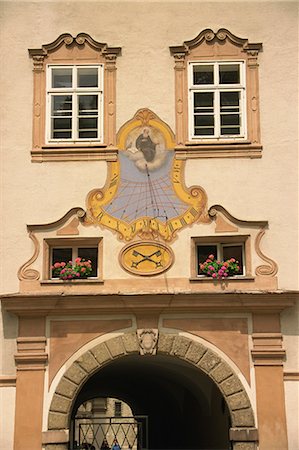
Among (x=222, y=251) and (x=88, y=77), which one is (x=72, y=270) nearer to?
(x=222, y=251)

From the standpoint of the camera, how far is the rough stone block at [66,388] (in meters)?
13.2

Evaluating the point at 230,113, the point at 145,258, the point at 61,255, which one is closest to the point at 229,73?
the point at 230,113

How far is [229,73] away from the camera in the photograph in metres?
14.6

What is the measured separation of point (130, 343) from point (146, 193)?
242cm

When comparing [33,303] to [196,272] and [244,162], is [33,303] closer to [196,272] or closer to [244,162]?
[196,272]

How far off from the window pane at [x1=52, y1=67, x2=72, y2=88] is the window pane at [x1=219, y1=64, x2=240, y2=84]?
2.53 metres

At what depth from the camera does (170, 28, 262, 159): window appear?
14180 millimetres

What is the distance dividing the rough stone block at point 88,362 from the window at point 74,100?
3.22m

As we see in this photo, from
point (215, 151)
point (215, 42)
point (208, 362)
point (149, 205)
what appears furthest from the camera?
point (215, 42)

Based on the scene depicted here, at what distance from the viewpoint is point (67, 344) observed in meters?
13.4

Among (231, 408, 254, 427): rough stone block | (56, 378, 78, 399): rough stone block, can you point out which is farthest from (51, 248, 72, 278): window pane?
(231, 408, 254, 427): rough stone block

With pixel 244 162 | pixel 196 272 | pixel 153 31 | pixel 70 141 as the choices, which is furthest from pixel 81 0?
pixel 196 272

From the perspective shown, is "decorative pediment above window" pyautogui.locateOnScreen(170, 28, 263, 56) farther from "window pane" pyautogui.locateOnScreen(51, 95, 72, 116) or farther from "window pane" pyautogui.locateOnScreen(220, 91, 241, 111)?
"window pane" pyautogui.locateOnScreen(51, 95, 72, 116)

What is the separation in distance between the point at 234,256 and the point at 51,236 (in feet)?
9.63
